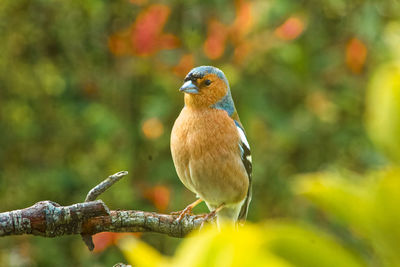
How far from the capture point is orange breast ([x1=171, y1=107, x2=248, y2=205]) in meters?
3.59

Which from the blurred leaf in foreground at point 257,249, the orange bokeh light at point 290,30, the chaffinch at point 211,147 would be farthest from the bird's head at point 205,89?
the blurred leaf in foreground at point 257,249

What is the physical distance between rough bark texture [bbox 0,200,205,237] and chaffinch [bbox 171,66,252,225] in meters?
1.12

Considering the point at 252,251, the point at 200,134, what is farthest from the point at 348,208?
the point at 200,134

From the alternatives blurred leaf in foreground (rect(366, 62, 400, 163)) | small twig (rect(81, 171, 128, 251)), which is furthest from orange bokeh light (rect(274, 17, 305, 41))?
blurred leaf in foreground (rect(366, 62, 400, 163))

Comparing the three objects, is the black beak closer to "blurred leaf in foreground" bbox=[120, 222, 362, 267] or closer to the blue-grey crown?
the blue-grey crown

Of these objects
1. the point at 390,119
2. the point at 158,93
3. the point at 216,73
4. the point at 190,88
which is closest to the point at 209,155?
the point at 190,88

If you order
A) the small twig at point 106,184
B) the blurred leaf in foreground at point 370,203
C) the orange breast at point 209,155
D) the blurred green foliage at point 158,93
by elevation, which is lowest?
the blurred leaf in foreground at point 370,203

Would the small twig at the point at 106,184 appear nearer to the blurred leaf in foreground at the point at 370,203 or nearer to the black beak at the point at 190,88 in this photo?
the blurred leaf in foreground at the point at 370,203

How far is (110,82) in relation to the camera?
5918 mm

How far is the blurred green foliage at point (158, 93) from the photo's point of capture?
528 centimetres

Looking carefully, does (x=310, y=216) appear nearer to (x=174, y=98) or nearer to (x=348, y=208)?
(x=174, y=98)

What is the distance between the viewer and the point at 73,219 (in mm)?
2258

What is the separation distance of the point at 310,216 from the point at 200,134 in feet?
8.43

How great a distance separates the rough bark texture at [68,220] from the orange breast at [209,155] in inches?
45.2
